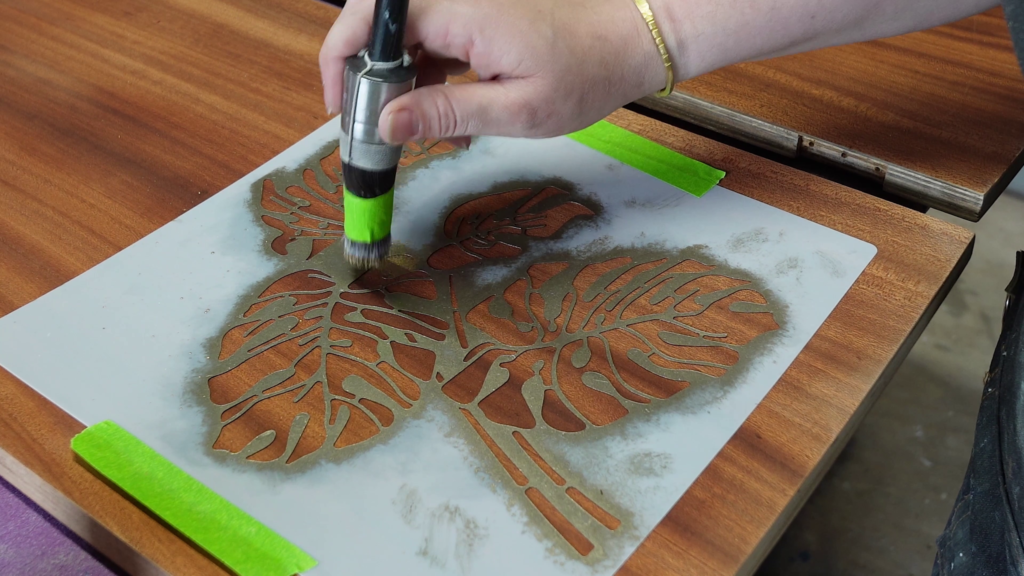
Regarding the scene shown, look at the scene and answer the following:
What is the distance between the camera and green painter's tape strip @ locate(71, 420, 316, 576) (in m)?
0.54

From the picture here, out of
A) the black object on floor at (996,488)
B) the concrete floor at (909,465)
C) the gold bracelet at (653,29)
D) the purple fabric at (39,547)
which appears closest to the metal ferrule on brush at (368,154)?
the gold bracelet at (653,29)

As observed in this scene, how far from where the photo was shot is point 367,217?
2.42ft

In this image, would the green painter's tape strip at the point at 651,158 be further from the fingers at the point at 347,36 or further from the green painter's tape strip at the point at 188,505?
the green painter's tape strip at the point at 188,505

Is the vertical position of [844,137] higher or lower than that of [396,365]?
higher

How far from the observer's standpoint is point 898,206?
825 mm

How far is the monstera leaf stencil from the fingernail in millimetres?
148

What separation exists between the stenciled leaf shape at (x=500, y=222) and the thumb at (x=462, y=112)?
0.10 m

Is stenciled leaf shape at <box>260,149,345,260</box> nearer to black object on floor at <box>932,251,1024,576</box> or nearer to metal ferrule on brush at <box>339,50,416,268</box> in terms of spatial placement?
metal ferrule on brush at <box>339,50,416,268</box>

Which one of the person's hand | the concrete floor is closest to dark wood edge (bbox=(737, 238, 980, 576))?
the person's hand

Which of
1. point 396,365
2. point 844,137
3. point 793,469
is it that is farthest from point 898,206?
point 396,365

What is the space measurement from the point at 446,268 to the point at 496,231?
0.07 m

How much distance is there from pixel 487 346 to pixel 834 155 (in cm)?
46

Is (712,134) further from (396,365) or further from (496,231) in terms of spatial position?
(396,365)

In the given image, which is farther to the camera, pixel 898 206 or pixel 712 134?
pixel 712 134
